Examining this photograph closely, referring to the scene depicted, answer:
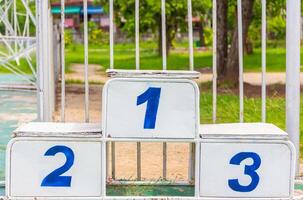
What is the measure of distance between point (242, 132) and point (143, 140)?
1.83 ft

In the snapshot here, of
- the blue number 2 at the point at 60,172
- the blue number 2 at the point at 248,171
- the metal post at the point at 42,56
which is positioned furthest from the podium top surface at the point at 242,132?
the metal post at the point at 42,56

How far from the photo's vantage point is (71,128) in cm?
391

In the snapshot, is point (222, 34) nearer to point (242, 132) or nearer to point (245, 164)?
point (242, 132)

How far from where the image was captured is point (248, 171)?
373cm

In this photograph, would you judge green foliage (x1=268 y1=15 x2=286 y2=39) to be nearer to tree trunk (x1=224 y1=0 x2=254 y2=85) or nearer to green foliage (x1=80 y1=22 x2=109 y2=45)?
green foliage (x1=80 y1=22 x2=109 y2=45)

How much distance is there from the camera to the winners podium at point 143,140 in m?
3.68

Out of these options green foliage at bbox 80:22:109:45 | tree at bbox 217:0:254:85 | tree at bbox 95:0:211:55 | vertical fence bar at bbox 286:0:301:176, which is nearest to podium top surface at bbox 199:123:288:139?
vertical fence bar at bbox 286:0:301:176

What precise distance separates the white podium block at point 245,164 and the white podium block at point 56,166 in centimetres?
58

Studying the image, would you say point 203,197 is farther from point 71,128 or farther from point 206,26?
point 206,26

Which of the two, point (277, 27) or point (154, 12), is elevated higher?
point (154, 12)

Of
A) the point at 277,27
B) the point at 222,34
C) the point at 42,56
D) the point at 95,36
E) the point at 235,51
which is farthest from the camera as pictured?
the point at 95,36

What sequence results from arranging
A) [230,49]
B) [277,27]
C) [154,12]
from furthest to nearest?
[277,27] → [154,12] → [230,49]

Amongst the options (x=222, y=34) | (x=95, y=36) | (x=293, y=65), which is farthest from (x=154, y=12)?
(x=293, y=65)

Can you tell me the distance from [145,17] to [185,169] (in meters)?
18.4
